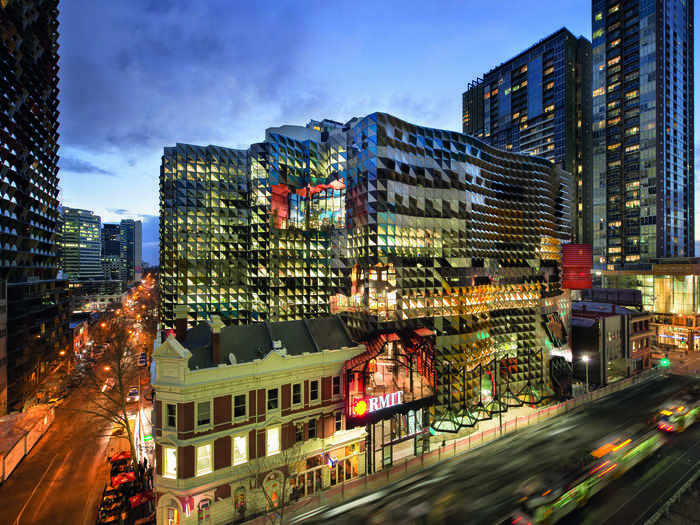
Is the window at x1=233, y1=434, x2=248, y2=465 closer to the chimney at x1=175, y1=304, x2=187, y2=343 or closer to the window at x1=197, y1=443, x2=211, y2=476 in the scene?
the window at x1=197, y1=443, x2=211, y2=476

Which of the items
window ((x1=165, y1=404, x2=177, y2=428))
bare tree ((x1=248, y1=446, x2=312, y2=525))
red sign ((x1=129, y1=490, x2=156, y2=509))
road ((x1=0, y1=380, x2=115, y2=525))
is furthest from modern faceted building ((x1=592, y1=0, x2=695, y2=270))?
→ road ((x1=0, y1=380, x2=115, y2=525))

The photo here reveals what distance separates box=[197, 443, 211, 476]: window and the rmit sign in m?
12.2

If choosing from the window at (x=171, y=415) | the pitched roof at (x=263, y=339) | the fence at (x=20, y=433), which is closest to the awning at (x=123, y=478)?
the window at (x=171, y=415)

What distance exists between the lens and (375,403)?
32250 millimetres

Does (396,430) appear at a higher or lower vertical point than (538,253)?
lower

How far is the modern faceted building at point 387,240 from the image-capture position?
4184 cm

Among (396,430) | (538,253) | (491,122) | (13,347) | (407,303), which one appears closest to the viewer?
(396,430)

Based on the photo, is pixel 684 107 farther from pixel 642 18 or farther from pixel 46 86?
pixel 46 86

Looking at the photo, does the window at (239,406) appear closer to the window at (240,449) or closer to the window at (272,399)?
the window at (240,449)

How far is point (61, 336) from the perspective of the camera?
68438mm

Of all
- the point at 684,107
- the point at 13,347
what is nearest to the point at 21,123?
the point at 13,347

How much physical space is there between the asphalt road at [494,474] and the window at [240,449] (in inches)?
288

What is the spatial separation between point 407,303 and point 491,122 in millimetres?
137338

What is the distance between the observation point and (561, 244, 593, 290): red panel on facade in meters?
60.8
